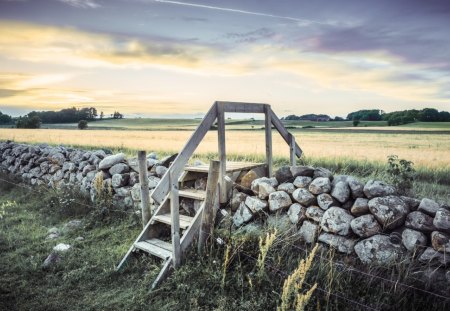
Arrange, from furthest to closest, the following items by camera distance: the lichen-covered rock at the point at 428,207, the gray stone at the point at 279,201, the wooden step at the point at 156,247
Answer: the gray stone at the point at 279,201
the wooden step at the point at 156,247
the lichen-covered rock at the point at 428,207

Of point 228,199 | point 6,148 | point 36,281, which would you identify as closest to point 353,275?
point 228,199

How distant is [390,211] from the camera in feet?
14.3

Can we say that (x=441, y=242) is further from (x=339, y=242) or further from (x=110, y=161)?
(x=110, y=161)

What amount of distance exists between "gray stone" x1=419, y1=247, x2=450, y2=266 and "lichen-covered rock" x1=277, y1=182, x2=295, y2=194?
1980mm

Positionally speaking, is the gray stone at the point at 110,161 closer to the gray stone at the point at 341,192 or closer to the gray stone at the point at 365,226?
the gray stone at the point at 341,192

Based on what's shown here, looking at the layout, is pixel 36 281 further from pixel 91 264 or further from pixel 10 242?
pixel 10 242

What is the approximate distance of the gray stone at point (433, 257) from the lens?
390 cm

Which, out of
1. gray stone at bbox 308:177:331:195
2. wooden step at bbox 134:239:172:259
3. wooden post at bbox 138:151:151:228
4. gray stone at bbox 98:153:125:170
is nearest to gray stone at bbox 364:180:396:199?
gray stone at bbox 308:177:331:195

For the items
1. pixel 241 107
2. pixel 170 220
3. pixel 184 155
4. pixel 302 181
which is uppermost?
pixel 241 107

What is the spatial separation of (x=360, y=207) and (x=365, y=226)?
272mm

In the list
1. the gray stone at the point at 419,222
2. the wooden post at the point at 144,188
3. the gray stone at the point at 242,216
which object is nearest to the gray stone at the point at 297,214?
the gray stone at the point at 242,216

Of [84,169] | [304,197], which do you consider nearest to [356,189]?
[304,197]

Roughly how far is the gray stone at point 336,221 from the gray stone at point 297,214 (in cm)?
36

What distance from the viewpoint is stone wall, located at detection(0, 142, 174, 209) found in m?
8.01
